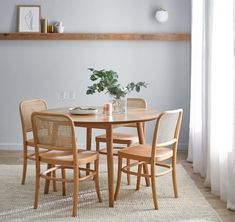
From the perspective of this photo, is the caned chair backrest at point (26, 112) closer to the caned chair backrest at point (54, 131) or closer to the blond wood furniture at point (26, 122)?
the blond wood furniture at point (26, 122)

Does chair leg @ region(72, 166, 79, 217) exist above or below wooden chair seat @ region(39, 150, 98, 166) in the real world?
below

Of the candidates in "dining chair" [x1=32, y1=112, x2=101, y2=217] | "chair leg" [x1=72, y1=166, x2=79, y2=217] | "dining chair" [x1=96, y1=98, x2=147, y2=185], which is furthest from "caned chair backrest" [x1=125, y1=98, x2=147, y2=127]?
"chair leg" [x1=72, y1=166, x2=79, y2=217]

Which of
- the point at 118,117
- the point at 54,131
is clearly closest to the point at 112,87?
the point at 118,117

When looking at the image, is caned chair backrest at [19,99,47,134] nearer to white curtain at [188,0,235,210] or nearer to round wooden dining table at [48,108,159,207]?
round wooden dining table at [48,108,159,207]

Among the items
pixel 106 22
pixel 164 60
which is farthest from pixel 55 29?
pixel 164 60

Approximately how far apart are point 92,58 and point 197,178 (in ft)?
7.38

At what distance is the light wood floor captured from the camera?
3364 mm

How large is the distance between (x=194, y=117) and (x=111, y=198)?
6.30 feet

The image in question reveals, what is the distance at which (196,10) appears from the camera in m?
5.07

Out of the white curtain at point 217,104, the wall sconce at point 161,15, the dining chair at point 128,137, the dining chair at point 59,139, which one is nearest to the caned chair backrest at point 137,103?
the dining chair at point 128,137

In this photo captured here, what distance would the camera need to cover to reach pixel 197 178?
4434 mm

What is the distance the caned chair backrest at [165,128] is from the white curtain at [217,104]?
17.9 inches

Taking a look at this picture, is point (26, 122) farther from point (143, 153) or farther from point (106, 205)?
point (143, 153)

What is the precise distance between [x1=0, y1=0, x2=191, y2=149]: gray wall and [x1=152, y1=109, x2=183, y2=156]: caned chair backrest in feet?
7.17
